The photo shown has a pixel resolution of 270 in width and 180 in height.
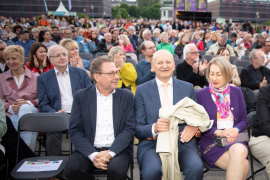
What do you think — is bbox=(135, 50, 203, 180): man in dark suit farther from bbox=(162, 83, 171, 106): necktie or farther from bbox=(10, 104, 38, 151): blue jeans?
bbox=(10, 104, 38, 151): blue jeans

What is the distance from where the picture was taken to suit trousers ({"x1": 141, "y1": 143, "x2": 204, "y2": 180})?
176cm

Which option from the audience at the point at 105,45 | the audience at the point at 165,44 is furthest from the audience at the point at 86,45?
the audience at the point at 165,44

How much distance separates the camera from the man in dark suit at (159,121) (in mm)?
1840

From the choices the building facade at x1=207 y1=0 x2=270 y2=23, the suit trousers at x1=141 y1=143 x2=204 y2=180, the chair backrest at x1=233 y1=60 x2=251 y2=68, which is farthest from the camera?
the building facade at x1=207 y1=0 x2=270 y2=23

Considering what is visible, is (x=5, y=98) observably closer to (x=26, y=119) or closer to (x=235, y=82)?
(x=26, y=119)

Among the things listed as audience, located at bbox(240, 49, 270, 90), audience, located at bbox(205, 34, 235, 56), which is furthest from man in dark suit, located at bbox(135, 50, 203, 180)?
audience, located at bbox(205, 34, 235, 56)

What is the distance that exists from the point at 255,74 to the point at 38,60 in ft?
13.5

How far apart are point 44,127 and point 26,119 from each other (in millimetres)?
215

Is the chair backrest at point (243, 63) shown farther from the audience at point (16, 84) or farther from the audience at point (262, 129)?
the audience at point (16, 84)

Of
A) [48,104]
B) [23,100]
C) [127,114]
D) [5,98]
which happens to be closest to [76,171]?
[127,114]

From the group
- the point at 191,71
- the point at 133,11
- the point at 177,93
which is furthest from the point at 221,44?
the point at 133,11

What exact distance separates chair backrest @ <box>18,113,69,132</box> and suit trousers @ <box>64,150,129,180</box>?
49cm

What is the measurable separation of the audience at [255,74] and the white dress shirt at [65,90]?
3.13m

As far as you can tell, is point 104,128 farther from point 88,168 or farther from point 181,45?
point 181,45
